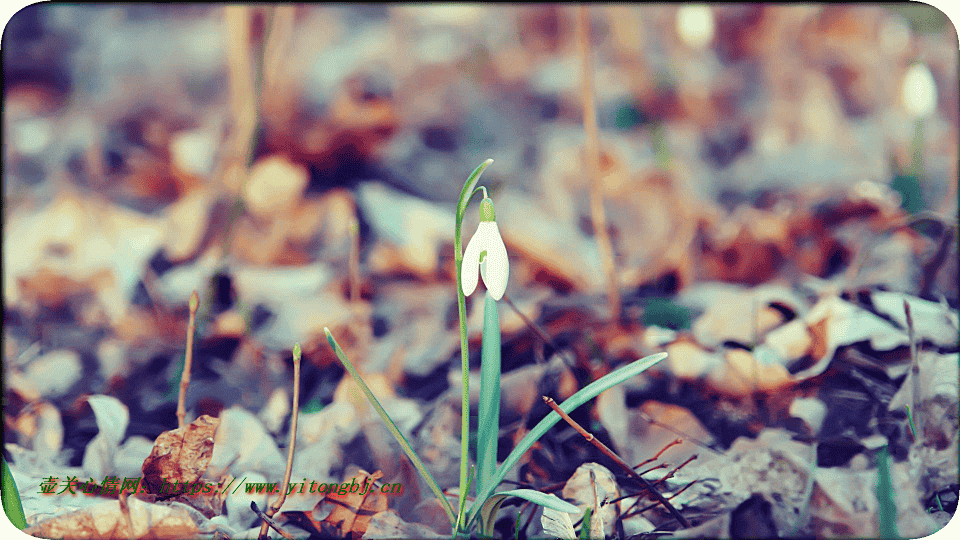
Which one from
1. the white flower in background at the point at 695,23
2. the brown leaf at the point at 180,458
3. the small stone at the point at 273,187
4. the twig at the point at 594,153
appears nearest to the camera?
the brown leaf at the point at 180,458

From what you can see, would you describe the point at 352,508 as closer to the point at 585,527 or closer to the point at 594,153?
the point at 585,527

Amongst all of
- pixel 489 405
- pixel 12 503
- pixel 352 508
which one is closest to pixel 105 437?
pixel 12 503

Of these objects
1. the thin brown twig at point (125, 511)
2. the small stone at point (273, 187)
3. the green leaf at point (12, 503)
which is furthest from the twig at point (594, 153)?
the green leaf at point (12, 503)

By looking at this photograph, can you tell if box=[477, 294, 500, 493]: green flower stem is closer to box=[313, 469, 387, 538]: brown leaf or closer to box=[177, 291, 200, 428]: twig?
box=[313, 469, 387, 538]: brown leaf

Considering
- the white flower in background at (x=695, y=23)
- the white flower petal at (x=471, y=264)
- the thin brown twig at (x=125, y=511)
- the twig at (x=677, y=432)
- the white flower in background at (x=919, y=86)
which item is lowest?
the twig at (x=677, y=432)

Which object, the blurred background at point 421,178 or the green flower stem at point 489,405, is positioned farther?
the blurred background at point 421,178

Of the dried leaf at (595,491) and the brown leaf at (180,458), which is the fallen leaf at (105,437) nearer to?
the brown leaf at (180,458)
